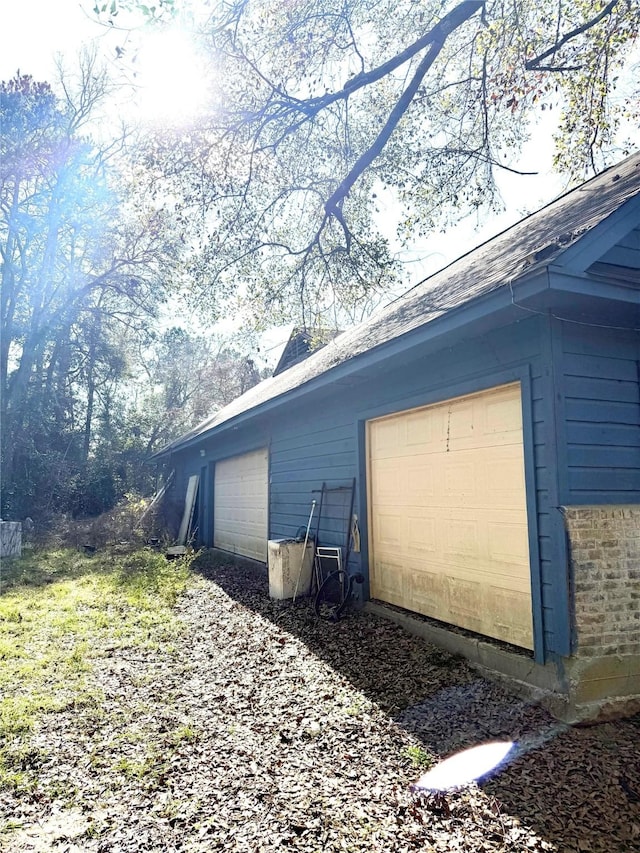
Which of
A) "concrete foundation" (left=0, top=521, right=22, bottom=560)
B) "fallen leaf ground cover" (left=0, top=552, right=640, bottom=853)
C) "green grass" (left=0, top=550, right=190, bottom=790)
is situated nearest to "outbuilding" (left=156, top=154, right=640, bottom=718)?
"fallen leaf ground cover" (left=0, top=552, right=640, bottom=853)

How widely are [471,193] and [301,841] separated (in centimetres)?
722

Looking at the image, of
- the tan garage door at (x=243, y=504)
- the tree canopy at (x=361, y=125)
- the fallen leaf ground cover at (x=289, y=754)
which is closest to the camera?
the fallen leaf ground cover at (x=289, y=754)

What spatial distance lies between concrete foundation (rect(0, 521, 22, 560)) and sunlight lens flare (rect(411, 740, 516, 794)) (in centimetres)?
1095

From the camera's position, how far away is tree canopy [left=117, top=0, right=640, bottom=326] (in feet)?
20.0

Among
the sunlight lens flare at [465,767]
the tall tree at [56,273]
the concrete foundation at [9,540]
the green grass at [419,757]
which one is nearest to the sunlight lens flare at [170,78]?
the green grass at [419,757]

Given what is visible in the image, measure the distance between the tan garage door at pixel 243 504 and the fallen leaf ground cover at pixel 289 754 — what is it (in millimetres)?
4494

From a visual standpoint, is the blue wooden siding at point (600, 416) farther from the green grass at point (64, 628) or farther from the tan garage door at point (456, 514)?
the green grass at point (64, 628)

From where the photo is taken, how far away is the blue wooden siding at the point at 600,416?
11.8 ft

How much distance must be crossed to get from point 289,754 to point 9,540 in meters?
10.5

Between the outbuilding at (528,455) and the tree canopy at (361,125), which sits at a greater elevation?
the tree canopy at (361,125)

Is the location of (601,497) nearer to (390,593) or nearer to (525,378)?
(525,378)

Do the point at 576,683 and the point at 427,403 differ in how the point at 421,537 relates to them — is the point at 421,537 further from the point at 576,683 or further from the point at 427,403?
the point at 576,683

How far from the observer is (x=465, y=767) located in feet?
9.21

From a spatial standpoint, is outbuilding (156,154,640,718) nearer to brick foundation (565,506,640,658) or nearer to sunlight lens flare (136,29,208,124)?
brick foundation (565,506,640,658)
